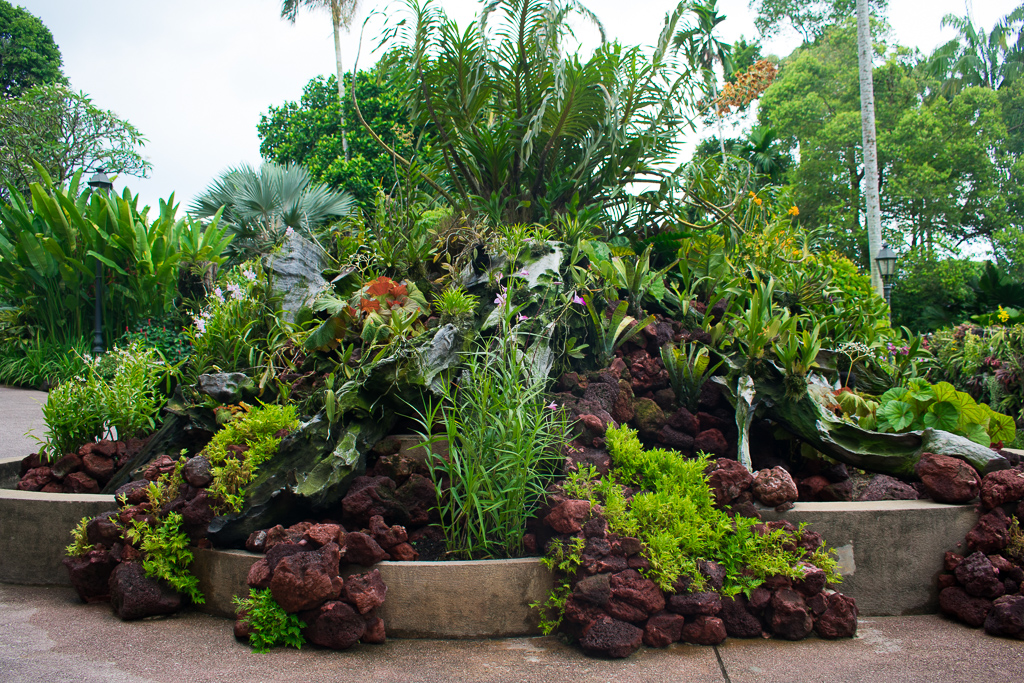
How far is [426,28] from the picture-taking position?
505cm

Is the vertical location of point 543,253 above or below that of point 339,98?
below

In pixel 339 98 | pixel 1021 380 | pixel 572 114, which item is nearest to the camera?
pixel 572 114

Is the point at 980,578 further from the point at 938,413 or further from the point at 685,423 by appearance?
the point at 685,423

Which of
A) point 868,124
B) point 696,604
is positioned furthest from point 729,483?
point 868,124

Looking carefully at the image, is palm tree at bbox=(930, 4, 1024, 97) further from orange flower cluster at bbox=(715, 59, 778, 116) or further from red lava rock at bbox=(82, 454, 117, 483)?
red lava rock at bbox=(82, 454, 117, 483)

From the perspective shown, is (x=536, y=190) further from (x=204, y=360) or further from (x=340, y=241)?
(x=204, y=360)

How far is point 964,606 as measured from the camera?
248 cm

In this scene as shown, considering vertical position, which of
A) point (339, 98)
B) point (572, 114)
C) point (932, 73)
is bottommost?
point (572, 114)

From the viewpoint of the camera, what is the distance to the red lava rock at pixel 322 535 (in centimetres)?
233

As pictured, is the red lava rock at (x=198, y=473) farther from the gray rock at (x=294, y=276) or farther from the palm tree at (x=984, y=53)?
the palm tree at (x=984, y=53)

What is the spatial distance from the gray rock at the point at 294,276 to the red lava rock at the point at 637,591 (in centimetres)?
288

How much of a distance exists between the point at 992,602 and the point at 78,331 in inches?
386

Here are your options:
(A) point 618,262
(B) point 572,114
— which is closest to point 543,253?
(A) point 618,262

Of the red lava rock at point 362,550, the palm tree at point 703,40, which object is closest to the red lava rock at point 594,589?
the red lava rock at point 362,550
